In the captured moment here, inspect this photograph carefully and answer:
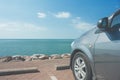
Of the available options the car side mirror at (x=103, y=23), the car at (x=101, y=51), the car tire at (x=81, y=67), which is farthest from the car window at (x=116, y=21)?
the car tire at (x=81, y=67)

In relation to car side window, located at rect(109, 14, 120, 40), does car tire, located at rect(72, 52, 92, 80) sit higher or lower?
lower

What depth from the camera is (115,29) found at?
16.6 feet

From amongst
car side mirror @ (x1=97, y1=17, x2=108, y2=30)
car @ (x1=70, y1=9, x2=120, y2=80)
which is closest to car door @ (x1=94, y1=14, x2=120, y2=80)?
car @ (x1=70, y1=9, x2=120, y2=80)

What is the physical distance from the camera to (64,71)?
8680 mm

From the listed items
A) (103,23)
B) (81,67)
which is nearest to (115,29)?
(103,23)

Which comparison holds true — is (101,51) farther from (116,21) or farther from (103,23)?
(116,21)

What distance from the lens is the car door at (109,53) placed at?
15.6 feet

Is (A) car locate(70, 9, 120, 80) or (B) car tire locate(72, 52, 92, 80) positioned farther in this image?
(B) car tire locate(72, 52, 92, 80)

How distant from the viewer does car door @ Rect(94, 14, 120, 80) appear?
187 inches

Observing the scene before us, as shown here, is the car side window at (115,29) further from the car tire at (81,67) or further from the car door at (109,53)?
the car tire at (81,67)

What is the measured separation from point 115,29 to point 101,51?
546 mm

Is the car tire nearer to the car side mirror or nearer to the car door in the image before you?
the car door

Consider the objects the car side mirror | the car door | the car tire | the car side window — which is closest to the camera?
the car door

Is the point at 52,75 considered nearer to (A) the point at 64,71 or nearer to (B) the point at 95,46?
(A) the point at 64,71
